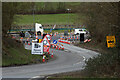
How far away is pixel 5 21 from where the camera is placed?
2361cm

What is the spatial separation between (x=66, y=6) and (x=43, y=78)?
202 ft

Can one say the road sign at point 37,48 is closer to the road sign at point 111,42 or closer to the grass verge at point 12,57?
the grass verge at point 12,57

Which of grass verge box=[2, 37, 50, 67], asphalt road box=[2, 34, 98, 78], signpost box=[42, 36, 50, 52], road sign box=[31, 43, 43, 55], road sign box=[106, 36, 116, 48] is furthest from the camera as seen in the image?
signpost box=[42, 36, 50, 52]

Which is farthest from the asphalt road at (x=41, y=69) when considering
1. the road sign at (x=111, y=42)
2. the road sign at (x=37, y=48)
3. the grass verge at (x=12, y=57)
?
the road sign at (x=111, y=42)

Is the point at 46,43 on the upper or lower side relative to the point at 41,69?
upper

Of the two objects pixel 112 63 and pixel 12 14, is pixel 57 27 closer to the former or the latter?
pixel 12 14

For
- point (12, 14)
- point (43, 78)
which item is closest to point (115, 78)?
point (43, 78)

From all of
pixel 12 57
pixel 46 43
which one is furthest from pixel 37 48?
pixel 12 57

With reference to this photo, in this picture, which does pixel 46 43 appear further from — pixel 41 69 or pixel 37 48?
pixel 41 69

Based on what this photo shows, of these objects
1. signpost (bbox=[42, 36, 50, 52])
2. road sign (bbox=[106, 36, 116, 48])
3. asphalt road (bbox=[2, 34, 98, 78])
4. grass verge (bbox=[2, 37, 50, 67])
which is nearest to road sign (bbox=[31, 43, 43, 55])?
grass verge (bbox=[2, 37, 50, 67])

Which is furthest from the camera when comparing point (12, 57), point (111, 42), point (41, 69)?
point (12, 57)

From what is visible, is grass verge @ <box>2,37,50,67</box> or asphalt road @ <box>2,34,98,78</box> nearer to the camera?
asphalt road @ <box>2,34,98,78</box>

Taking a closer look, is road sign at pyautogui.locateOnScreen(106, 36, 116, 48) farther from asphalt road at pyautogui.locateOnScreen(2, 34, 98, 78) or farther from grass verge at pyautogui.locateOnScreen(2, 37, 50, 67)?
grass verge at pyautogui.locateOnScreen(2, 37, 50, 67)

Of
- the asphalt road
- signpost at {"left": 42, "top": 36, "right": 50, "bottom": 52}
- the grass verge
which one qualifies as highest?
signpost at {"left": 42, "top": 36, "right": 50, "bottom": 52}
